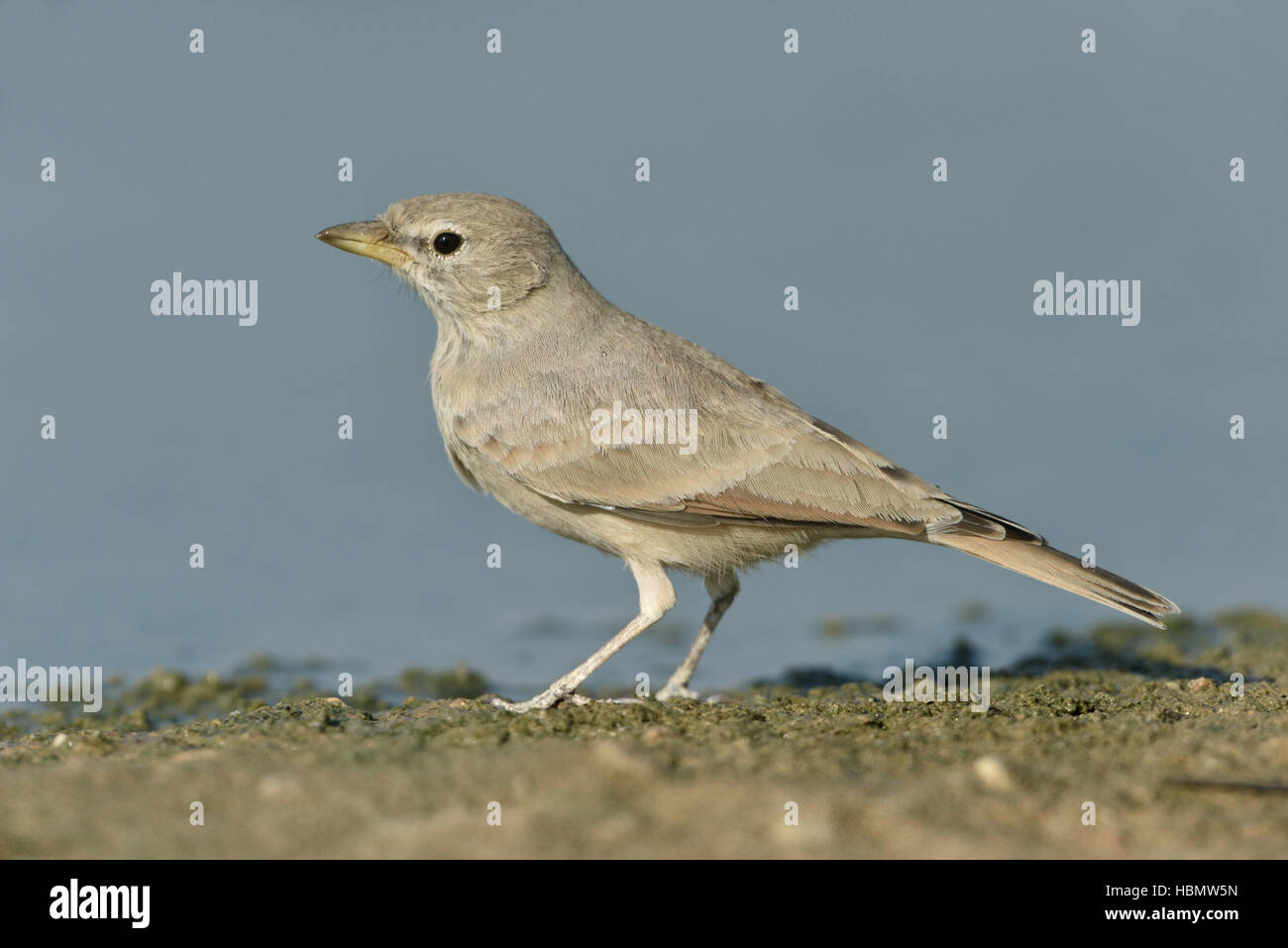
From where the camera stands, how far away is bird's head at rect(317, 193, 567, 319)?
8055 millimetres

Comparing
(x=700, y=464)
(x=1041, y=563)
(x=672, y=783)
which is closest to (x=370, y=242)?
(x=700, y=464)

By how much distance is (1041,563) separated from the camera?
7078 mm

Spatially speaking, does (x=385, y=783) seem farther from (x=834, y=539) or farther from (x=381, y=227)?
(x=381, y=227)

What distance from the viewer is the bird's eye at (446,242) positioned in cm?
805

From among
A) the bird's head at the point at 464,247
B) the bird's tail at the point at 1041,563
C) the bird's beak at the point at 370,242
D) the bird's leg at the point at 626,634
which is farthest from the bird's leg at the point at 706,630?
the bird's beak at the point at 370,242

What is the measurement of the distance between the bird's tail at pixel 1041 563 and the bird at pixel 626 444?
0.01 m

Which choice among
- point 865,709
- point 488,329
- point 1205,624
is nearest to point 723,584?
point 865,709

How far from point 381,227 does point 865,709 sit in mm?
4189

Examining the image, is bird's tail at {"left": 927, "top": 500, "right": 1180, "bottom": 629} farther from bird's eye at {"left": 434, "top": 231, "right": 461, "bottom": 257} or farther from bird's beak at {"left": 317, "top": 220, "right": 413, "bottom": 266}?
bird's beak at {"left": 317, "top": 220, "right": 413, "bottom": 266}

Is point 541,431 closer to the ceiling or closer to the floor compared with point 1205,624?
closer to the ceiling

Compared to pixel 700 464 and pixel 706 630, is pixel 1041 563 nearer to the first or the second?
pixel 700 464

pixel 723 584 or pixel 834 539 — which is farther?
pixel 723 584

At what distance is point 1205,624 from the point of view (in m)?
11.0
